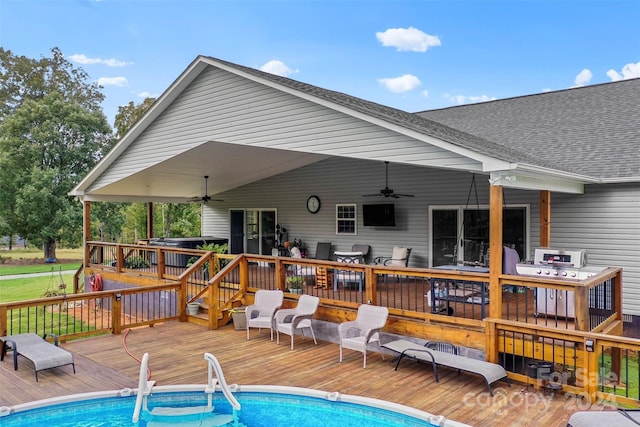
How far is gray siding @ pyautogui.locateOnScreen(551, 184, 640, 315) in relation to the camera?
856cm

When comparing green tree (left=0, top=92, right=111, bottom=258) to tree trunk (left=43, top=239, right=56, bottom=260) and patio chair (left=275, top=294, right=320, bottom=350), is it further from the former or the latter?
patio chair (left=275, top=294, right=320, bottom=350)

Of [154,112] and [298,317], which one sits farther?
[154,112]

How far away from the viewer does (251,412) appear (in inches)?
208

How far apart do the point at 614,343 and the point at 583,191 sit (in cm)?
483

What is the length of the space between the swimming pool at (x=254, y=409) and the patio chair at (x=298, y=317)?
5.89 feet

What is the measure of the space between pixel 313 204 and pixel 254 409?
28.0 ft

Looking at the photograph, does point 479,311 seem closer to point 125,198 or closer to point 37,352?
point 37,352

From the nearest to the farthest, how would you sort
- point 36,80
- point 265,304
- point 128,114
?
point 265,304 → point 128,114 → point 36,80

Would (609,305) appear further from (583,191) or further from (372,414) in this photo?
(372,414)

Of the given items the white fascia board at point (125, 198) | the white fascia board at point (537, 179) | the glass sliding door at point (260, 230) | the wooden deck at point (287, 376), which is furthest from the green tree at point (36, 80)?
the white fascia board at point (537, 179)

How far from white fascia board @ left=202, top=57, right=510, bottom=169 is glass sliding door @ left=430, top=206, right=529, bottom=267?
4.01 m

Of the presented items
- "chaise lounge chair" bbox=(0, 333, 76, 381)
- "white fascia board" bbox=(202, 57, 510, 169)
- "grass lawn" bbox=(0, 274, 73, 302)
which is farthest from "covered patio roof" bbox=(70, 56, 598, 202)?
"chaise lounge chair" bbox=(0, 333, 76, 381)

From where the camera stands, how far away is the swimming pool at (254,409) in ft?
16.4

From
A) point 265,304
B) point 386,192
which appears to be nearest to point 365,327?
point 265,304
